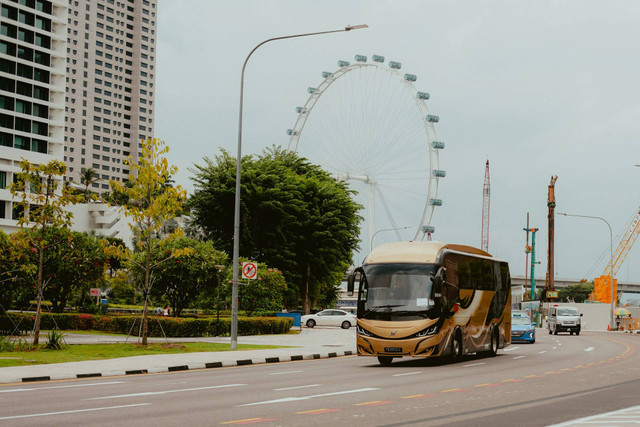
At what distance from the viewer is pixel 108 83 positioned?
184 m

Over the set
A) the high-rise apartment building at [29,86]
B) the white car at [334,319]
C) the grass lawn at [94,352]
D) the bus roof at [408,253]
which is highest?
the high-rise apartment building at [29,86]

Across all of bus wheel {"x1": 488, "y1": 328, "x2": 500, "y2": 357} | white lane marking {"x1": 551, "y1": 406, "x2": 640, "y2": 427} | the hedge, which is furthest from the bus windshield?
the hedge

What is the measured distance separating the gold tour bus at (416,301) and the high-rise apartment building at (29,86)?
69.9 meters

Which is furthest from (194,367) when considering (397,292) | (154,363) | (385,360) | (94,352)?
(397,292)

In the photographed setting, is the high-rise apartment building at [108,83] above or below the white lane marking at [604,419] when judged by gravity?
above

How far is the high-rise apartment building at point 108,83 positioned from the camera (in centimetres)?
17588

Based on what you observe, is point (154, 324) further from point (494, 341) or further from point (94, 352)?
point (494, 341)

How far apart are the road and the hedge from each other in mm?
13719

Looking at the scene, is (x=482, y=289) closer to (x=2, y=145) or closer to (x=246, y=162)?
(x=246, y=162)

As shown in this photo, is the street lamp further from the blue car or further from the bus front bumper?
the blue car

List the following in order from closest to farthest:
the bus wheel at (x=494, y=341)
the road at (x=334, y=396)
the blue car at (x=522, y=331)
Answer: the road at (x=334, y=396) < the bus wheel at (x=494, y=341) < the blue car at (x=522, y=331)

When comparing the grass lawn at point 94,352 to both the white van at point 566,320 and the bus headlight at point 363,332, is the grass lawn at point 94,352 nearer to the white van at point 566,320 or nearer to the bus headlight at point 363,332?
the bus headlight at point 363,332

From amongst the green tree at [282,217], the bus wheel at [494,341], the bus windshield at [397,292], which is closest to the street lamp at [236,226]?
the bus windshield at [397,292]

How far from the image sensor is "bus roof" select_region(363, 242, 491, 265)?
23047 millimetres
